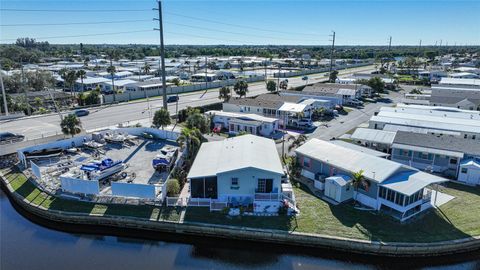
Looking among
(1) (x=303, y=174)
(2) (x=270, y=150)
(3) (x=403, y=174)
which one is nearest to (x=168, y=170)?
(2) (x=270, y=150)

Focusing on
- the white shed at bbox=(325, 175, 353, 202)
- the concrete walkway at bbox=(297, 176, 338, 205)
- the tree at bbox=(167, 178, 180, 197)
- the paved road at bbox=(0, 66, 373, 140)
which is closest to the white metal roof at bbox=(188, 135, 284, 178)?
the tree at bbox=(167, 178, 180, 197)

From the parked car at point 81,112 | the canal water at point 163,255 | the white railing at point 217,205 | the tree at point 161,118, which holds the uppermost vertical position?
the tree at point 161,118

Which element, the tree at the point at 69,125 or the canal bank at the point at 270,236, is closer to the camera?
the canal bank at the point at 270,236

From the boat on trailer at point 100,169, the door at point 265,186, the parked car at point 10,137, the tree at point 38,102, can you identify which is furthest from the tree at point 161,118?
the tree at point 38,102

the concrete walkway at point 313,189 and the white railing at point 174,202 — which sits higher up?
the white railing at point 174,202

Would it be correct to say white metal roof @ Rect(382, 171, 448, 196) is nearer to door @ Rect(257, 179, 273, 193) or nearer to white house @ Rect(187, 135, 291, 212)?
white house @ Rect(187, 135, 291, 212)

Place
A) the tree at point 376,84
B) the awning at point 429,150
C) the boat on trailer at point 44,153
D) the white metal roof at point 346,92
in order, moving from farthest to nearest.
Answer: the tree at point 376,84, the white metal roof at point 346,92, the boat on trailer at point 44,153, the awning at point 429,150

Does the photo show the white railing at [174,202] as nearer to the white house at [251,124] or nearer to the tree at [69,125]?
the tree at [69,125]

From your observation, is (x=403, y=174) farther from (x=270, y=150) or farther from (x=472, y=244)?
(x=270, y=150)
